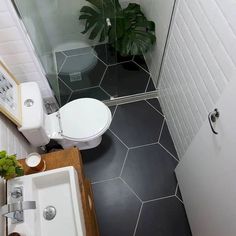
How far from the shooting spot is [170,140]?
2.14m

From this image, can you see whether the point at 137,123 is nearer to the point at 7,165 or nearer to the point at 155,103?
the point at 155,103

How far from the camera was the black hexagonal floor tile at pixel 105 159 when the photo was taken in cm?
199

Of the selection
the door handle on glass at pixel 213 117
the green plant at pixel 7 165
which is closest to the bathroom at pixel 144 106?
the door handle on glass at pixel 213 117

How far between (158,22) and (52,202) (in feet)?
5.17

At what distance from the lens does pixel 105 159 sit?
2.05 meters

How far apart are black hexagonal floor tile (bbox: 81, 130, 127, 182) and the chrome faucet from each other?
94 cm

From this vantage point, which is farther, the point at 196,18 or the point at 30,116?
the point at 30,116

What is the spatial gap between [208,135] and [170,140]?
3.06 feet

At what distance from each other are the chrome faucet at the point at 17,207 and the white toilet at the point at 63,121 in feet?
1.45

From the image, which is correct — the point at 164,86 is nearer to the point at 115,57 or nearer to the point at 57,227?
the point at 115,57

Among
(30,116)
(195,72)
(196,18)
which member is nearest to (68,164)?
(30,116)

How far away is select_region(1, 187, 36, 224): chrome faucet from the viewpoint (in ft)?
3.20

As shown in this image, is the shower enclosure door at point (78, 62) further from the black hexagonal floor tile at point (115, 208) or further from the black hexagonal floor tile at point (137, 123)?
the black hexagonal floor tile at point (115, 208)

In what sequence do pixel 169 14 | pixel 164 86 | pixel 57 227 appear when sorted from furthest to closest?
pixel 164 86, pixel 169 14, pixel 57 227
